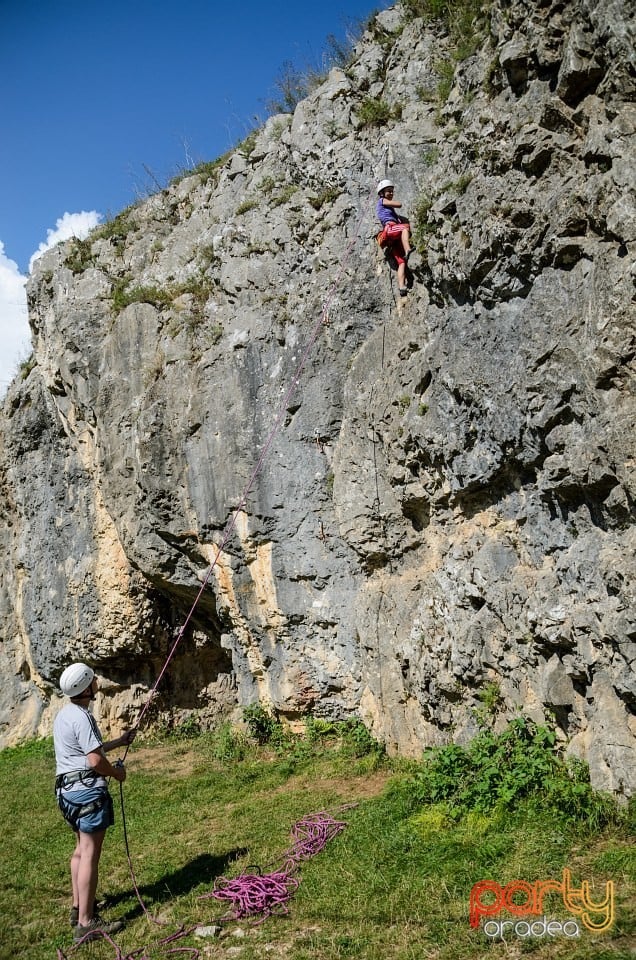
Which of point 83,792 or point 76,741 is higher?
point 76,741

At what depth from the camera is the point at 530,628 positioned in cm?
652

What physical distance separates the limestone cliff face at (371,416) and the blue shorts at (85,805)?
3731mm

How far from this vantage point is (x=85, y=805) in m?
5.45

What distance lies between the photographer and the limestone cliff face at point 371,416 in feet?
19.9

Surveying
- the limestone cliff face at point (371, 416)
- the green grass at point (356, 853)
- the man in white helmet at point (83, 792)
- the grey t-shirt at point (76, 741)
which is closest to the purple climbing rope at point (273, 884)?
the green grass at point (356, 853)

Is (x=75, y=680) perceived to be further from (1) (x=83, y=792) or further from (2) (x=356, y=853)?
(2) (x=356, y=853)

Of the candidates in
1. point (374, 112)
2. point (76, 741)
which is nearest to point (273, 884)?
point (76, 741)

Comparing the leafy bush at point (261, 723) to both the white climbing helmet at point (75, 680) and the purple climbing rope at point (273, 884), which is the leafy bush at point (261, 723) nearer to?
the purple climbing rope at point (273, 884)

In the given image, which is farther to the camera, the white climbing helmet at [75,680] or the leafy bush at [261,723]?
the leafy bush at [261,723]

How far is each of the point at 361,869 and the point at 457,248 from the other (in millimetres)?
6267

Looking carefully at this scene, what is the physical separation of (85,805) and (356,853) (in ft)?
7.80

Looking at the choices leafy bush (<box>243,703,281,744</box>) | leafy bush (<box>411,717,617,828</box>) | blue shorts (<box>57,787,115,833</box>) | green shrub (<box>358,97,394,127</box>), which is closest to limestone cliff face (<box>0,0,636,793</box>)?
green shrub (<box>358,97,394,127</box>)

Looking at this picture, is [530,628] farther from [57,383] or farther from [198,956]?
[57,383]

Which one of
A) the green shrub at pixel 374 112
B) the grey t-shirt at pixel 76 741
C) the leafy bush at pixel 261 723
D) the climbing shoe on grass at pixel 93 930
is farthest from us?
the leafy bush at pixel 261 723
